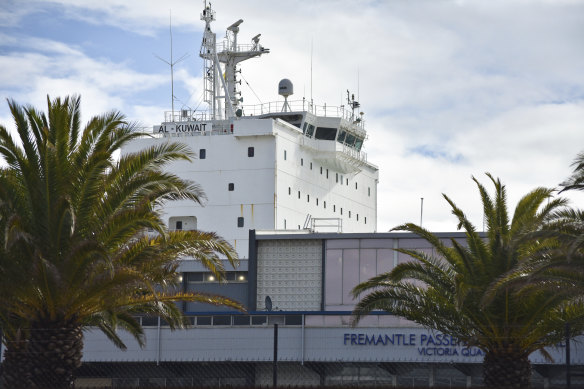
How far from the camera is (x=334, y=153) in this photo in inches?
2478

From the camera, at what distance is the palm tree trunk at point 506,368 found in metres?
21.8

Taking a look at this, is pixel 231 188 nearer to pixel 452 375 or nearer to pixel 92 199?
pixel 452 375

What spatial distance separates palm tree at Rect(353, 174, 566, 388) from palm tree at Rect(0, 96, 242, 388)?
14.8ft

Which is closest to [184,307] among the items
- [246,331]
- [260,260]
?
[260,260]

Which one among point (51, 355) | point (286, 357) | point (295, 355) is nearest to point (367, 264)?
point (295, 355)

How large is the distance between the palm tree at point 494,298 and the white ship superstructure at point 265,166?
1301 inches

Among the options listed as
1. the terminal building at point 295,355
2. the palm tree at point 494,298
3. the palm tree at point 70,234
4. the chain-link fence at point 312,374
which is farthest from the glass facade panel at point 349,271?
the palm tree at point 70,234

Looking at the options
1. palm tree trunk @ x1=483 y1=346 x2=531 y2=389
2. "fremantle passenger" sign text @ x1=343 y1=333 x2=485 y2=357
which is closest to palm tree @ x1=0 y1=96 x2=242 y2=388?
palm tree trunk @ x1=483 y1=346 x2=531 y2=389

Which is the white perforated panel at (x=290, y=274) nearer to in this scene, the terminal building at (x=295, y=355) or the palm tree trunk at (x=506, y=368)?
the terminal building at (x=295, y=355)

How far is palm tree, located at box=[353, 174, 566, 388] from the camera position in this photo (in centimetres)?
2177

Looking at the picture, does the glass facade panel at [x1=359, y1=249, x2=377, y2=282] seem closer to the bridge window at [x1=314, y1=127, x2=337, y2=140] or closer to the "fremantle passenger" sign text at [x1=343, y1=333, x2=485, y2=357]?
the "fremantle passenger" sign text at [x1=343, y1=333, x2=485, y2=357]

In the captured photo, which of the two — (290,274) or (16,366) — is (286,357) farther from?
(16,366)

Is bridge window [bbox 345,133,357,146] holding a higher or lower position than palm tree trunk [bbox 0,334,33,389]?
higher

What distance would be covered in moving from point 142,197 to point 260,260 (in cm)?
2185
